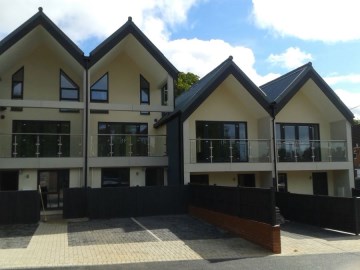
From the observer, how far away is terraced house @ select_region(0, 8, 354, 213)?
61.5 feet

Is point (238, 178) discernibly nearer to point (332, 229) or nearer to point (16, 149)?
point (332, 229)

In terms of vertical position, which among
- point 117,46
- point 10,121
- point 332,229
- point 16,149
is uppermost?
point 117,46

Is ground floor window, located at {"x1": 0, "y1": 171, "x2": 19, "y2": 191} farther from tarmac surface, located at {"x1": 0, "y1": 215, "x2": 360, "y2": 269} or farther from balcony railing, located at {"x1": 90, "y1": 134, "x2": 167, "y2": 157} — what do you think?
tarmac surface, located at {"x1": 0, "y1": 215, "x2": 360, "y2": 269}

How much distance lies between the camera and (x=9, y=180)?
19219mm

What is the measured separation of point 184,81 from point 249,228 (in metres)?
27.5

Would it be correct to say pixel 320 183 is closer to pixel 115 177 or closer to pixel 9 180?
pixel 115 177

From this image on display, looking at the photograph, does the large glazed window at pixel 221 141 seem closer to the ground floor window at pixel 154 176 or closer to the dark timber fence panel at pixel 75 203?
the ground floor window at pixel 154 176

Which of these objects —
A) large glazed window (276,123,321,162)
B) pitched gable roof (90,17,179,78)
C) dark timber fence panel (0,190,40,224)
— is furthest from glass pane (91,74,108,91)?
large glazed window (276,123,321,162)

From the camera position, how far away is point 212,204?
1546cm

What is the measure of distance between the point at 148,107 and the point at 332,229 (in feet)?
32.9

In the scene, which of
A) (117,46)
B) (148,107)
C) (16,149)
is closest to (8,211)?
(16,149)

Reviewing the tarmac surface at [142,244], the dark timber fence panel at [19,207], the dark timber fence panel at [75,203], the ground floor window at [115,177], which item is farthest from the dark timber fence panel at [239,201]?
the dark timber fence panel at [19,207]

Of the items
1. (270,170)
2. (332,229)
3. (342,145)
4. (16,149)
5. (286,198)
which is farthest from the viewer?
(342,145)

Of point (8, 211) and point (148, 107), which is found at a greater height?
point (148, 107)
